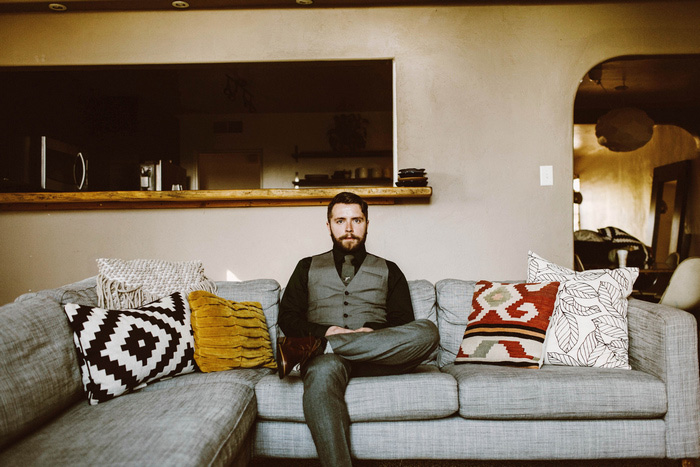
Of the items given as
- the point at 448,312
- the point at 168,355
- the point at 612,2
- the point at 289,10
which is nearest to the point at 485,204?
the point at 448,312

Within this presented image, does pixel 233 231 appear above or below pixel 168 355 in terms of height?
above

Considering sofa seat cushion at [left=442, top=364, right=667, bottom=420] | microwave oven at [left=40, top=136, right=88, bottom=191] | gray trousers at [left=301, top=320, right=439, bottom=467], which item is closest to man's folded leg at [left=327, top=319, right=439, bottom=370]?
gray trousers at [left=301, top=320, right=439, bottom=467]

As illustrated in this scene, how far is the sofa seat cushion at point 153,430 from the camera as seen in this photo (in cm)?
113

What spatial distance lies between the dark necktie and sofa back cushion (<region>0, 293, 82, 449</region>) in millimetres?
1112

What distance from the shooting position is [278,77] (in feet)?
17.1

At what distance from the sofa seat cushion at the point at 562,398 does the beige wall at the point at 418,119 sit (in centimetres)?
120

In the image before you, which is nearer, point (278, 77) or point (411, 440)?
point (411, 440)

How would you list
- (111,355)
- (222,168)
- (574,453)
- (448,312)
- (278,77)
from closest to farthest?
(111,355) → (574,453) → (448,312) → (278,77) → (222,168)

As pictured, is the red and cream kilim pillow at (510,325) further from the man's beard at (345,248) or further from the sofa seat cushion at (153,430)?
the sofa seat cushion at (153,430)

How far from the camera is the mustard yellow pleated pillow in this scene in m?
1.90

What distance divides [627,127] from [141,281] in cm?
418

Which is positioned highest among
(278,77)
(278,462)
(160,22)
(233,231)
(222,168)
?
(278,77)

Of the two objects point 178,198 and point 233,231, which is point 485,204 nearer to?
point 233,231

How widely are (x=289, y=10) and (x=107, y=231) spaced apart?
1797mm
